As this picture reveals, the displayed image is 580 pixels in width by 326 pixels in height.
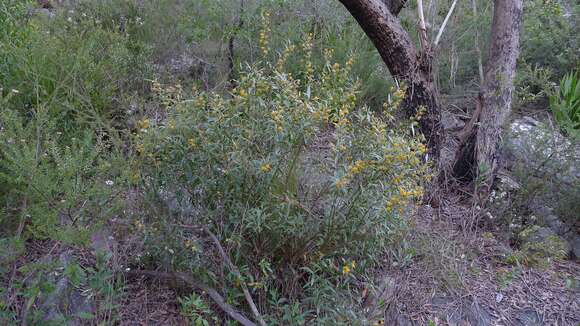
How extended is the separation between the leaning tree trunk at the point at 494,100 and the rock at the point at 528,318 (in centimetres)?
132

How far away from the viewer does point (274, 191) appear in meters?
3.12

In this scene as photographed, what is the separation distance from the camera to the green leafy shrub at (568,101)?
5.78 metres

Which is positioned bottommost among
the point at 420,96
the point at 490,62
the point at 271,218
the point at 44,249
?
the point at 44,249

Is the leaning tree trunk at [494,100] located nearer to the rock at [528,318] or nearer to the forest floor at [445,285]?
the forest floor at [445,285]

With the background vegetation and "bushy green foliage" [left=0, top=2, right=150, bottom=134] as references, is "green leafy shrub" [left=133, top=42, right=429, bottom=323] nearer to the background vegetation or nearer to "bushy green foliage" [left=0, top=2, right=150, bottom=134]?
the background vegetation

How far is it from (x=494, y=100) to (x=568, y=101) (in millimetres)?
1631

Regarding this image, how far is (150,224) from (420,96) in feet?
8.78

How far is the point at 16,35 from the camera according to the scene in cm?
432

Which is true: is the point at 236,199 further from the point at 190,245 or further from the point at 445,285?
the point at 445,285

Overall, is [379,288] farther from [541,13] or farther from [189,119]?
[541,13]

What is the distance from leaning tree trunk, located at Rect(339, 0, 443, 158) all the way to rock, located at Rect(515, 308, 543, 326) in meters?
1.58

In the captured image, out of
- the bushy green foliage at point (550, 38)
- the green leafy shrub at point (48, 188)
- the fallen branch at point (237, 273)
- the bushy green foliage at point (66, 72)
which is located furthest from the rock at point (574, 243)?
the bushy green foliage at point (66, 72)

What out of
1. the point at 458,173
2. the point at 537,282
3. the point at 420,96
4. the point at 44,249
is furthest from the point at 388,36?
the point at 44,249

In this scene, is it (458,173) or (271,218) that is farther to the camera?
(458,173)
